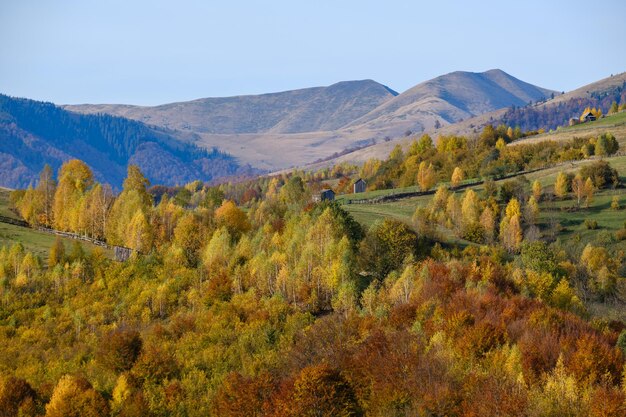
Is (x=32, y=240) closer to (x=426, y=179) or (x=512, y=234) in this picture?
(x=512, y=234)

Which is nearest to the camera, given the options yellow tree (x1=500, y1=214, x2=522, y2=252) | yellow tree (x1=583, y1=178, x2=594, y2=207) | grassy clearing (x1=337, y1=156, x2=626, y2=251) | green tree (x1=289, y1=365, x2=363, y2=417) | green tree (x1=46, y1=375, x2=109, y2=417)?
green tree (x1=289, y1=365, x2=363, y2=417)

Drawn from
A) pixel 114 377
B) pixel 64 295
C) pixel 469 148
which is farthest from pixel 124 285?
pixel 469 148

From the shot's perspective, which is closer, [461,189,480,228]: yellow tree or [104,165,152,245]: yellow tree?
[104,165,152,245]: yellow tree

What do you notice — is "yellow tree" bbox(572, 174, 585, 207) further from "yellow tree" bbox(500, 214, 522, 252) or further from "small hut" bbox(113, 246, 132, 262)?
"small hut" bbox(113, 246, 132, 262)

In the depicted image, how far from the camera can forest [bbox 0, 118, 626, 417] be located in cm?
5547

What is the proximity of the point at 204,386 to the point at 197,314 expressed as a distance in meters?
19.1

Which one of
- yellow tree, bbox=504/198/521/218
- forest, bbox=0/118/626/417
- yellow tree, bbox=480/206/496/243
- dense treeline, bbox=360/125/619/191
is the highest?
dense treeline, bbox=360/125/619/191

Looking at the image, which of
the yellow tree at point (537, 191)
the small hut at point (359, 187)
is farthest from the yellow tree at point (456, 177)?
the small hut at point (359, 187)

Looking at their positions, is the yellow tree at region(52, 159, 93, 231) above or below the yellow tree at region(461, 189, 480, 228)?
above

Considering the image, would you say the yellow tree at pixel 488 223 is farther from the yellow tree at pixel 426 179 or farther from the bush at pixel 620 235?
the yellow tree at pixel 426 179

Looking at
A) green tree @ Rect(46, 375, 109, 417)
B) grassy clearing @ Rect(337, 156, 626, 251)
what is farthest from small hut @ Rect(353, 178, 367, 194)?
green tree @ Rect(46, 375, 109, 417)

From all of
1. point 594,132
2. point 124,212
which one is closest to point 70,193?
point 124,212

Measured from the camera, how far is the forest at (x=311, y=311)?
55469 mm

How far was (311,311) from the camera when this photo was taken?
8281 cm
